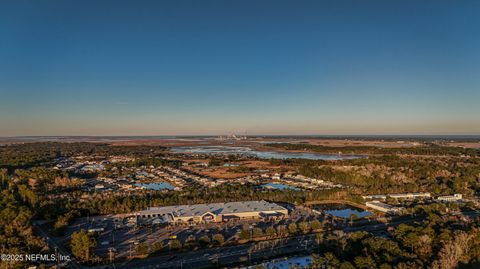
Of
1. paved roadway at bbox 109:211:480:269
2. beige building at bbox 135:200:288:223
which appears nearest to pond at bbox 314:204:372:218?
beige building at bbox 135:200:288:223

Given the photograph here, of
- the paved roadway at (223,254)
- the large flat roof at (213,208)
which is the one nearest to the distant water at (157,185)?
the large flat roof at (213,208)

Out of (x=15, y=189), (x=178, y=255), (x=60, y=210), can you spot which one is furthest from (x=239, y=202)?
(x=15, y=189)

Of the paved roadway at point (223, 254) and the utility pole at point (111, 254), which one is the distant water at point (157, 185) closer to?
the paved roadway at point (223, 254)

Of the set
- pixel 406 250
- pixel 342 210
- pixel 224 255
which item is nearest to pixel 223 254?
pixel 224 255

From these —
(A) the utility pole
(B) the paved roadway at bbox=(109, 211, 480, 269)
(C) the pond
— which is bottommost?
(C) the pond

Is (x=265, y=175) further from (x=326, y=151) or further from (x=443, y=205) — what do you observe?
(x=326, y=151)

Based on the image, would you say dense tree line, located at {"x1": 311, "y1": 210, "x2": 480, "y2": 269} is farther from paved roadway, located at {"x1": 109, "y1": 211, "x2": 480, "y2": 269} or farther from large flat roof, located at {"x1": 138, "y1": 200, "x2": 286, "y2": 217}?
large flat roof, located at {"x1": 138, "y1": 200, "x2": 286, "y2": 217}
